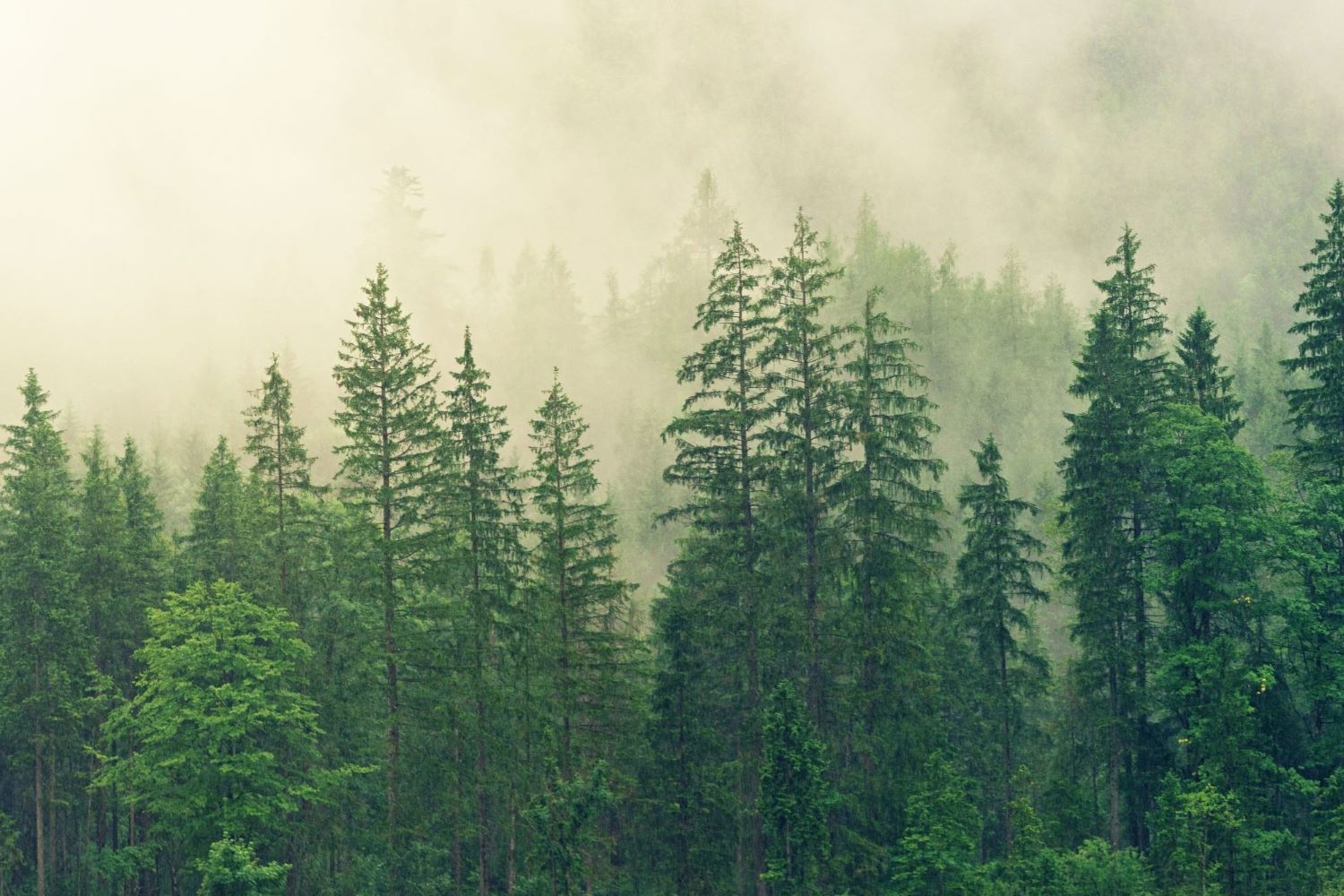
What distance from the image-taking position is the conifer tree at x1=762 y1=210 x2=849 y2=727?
32.2 meters

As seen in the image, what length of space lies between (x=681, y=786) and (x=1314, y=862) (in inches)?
623

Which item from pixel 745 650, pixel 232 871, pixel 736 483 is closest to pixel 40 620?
pixel 232 871

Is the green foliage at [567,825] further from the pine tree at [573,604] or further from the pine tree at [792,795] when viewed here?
the pine tree at [792,795]

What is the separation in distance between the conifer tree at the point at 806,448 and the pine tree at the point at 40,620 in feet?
76.4

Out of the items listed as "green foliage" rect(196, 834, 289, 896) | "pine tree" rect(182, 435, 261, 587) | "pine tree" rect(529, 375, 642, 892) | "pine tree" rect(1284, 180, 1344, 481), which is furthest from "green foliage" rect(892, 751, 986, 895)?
"pine tree" rect(182, 435, 261, 587)

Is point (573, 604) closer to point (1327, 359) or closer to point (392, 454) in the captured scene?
point (392, 454)

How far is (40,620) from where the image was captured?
3806 cm

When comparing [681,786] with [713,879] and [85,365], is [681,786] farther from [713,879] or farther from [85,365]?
[85,365]

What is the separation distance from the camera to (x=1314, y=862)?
27953 mm

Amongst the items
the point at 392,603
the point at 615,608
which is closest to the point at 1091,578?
the point at 615,608

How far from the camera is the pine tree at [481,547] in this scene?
32312 mm

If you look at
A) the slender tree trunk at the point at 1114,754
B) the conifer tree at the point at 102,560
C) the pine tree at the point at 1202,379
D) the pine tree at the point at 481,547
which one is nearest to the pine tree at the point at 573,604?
the pine tree at the point at 481,547

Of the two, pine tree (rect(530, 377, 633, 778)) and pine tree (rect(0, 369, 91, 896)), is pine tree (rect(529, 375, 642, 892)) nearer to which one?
pine tree (rect(530, 377, 633, 778))

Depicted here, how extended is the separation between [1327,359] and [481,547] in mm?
24872
